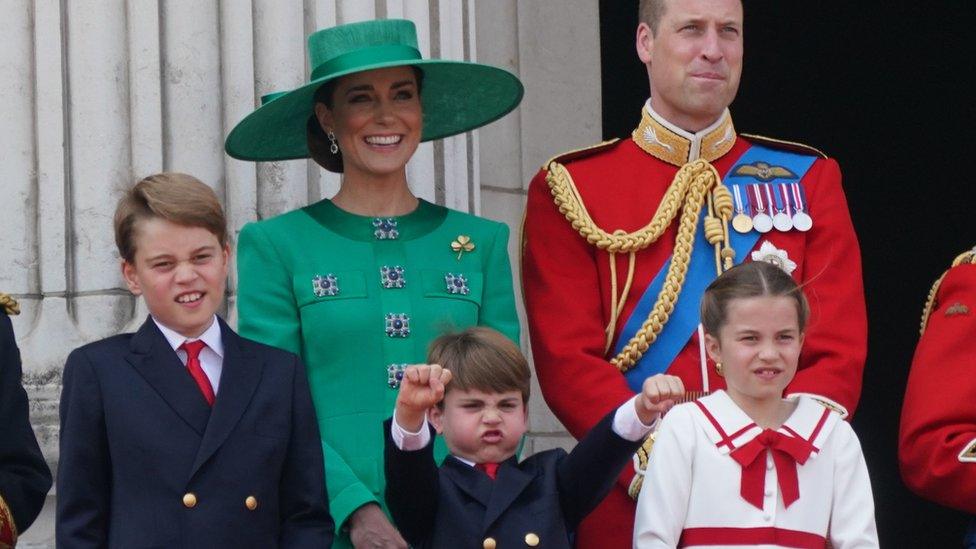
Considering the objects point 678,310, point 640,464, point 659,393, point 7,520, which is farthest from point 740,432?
point 7,520

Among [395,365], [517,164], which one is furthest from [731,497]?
[517,164]

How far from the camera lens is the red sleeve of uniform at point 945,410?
4586 millimetres

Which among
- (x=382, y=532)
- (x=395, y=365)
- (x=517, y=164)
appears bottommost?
(x=382, y=532)

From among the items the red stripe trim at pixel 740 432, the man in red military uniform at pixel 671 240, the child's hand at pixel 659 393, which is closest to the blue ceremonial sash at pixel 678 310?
the man in red military uniform at pixel 671 240

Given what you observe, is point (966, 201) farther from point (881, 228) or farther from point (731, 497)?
point (731, 497)

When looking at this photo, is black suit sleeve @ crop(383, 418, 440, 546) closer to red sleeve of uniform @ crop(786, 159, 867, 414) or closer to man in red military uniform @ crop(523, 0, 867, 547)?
man in red military uniform @ crop(523, 0, 867, 547)

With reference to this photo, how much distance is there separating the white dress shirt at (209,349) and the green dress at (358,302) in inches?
11.5

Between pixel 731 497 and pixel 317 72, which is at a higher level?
pixel 317 72

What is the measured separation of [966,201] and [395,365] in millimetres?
4221

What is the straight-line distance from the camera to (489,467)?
4.16 metres

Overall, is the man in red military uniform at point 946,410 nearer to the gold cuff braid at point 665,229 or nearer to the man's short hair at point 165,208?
the gold cuff braid at point 665,229

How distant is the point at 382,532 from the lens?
4227 mm

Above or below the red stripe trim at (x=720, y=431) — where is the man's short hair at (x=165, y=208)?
above

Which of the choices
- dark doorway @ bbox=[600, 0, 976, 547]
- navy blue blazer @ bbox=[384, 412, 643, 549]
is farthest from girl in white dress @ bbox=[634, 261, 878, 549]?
dark doorway @ bbox=[600, 0, 976, 547]
